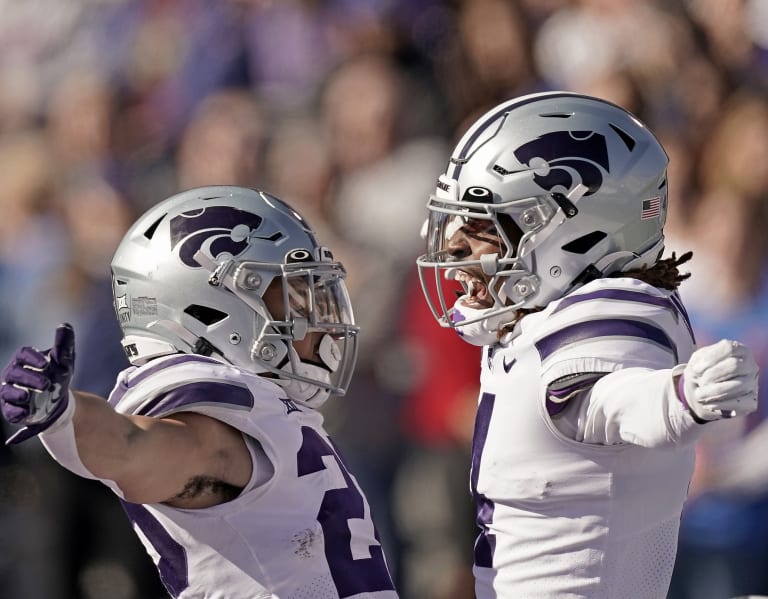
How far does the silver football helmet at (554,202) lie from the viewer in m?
2.71

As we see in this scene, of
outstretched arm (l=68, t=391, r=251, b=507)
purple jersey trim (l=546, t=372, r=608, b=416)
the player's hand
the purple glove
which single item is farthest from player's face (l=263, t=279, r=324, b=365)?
the player's hand

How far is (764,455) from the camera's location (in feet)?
15.5

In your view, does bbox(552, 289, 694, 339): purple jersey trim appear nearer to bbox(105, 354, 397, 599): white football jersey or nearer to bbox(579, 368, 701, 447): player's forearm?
bbox(579, 368, 701, 447): player's forearm

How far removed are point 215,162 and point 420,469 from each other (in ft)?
5.60

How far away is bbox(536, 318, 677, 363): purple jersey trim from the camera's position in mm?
2412

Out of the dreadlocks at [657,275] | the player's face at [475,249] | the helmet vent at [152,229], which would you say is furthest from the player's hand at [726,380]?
the helmet vent at [152,229]

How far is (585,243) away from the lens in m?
2.72

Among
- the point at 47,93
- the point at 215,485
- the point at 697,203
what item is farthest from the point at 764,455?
the point at 47,93

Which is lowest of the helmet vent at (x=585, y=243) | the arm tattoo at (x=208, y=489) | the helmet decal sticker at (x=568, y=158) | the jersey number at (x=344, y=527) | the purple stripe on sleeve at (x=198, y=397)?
the jersey number at (x=344, y=527)

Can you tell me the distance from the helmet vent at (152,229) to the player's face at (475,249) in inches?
26.3

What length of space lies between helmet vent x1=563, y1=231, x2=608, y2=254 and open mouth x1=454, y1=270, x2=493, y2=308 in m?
0.21

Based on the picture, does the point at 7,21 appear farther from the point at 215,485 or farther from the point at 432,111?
the point at 215,485

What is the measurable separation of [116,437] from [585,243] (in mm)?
1053

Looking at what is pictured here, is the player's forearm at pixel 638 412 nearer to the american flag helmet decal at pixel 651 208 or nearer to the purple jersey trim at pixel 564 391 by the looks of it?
the purple jersey trim at pixel 564 391
